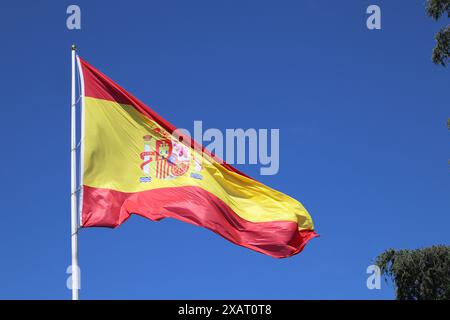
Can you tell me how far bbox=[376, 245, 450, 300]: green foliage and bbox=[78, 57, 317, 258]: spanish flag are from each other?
1806 centimetres

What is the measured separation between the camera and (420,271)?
122 feet

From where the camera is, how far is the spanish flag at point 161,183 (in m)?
17.7

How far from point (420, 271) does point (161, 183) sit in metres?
21.5

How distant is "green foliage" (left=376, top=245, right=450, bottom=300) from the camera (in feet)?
121

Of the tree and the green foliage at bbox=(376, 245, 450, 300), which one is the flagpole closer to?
the tree

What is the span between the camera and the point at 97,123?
59.7 feet

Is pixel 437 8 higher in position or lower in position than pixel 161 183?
higher

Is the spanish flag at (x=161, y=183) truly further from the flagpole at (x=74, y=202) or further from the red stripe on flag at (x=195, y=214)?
the flagpole at (x=74, y=202)

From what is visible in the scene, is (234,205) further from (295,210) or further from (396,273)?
(396,273)

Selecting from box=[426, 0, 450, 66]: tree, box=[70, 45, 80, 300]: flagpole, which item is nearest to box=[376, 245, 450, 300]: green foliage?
box=[426, 0, 450, 66]: tree

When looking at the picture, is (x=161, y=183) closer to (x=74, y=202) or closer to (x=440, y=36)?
(x=74, y=202)

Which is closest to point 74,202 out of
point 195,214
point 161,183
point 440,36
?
point 161,183
